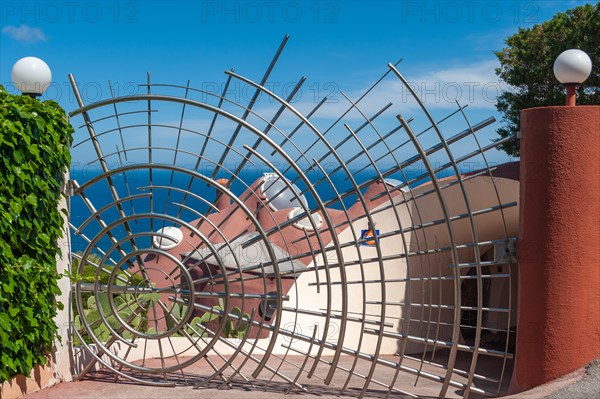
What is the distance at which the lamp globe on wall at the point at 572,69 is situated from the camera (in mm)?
5758

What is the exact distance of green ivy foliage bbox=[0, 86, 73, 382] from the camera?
521 centimetres

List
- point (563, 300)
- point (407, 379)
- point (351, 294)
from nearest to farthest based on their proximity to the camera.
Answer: point (563, 300), point (407, 379), point (351, 294)

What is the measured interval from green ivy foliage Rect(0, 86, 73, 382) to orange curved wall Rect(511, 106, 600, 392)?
4.00 m

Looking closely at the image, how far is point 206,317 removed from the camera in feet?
31.0

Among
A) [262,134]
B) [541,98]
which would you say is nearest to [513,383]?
[262,134]

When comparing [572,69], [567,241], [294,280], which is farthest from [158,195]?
[567,241]

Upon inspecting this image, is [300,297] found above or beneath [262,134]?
beneath

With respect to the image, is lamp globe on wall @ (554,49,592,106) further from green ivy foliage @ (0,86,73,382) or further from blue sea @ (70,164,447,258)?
green ivy foliage @ (0,86,73,382)

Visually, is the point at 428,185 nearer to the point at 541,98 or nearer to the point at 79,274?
the point at 79,274

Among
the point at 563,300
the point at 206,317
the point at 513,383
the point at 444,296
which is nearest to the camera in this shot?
the point at 563,300

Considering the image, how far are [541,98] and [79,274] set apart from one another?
39.4ft

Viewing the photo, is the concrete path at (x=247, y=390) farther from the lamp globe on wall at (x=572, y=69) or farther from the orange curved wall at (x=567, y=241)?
the lamp globe on wall at (x=572, y=69)

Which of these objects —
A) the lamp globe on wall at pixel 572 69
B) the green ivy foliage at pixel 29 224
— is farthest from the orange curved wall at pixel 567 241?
the green ivy foliage at pixel 29 224

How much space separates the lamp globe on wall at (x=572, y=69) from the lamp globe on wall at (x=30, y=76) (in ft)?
14.5
